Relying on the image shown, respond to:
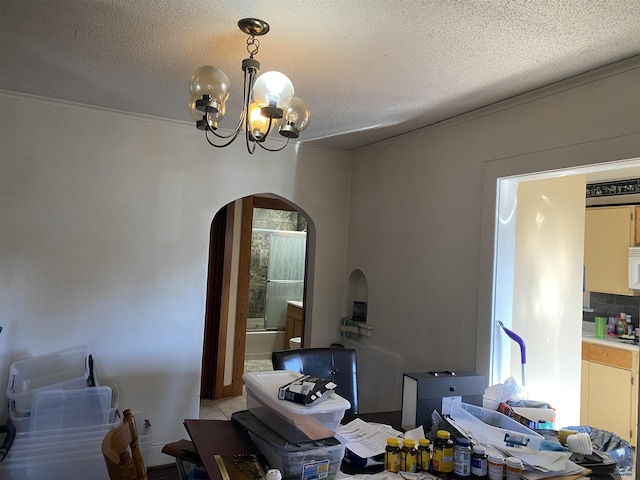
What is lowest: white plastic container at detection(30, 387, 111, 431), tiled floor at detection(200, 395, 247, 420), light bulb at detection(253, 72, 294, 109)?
tiled floor at detection(200, 395, 247, 420)

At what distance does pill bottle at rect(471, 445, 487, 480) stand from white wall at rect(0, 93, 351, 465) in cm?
218

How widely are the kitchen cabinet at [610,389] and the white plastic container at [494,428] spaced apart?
251cm

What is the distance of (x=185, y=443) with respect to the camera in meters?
1.61

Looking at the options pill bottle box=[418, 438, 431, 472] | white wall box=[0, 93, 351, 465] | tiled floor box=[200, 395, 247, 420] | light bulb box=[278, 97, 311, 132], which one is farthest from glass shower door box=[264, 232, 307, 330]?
pill bottle box=[418, 438, 431, 472]

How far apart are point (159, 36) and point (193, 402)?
2414 millimetres

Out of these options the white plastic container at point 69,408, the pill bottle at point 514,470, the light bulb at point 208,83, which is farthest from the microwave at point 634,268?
the white plastic container at point 69,408

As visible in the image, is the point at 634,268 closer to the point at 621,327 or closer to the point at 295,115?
the point at 621,327

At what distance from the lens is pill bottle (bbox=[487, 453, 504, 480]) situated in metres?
1.37

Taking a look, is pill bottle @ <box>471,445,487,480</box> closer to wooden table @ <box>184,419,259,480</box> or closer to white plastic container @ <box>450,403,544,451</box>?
white plastic container @ <box>450,403,544,451</box>

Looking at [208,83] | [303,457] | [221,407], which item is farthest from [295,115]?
[221,407]

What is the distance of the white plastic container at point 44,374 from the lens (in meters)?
2.40

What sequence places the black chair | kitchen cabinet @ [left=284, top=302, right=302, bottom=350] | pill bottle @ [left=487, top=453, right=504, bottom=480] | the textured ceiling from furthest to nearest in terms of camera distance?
1. kitchen cabinet @ [left=284, top=302, right=302, bottom=350]
2. the black chair
3. the textured ceiling
4. pill bottle @ [left=487, top=453, right=504, bottom=480]

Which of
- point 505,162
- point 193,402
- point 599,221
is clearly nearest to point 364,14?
point 505,162

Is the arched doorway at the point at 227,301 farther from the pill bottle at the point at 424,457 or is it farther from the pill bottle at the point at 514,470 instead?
the pill bottle at the point at 514,470
